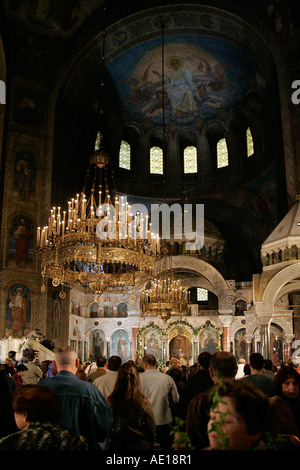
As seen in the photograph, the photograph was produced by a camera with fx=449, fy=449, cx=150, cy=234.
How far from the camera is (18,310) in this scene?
1526 centimetres

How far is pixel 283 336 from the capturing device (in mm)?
21344

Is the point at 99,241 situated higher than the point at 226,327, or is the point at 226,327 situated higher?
the point at 99,241

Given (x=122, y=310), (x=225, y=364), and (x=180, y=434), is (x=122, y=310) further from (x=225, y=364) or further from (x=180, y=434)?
(x=180, y=434)

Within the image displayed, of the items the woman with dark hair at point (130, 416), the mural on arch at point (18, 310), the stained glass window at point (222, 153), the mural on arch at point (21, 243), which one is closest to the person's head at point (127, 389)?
the woman with dark hair at point (130, 416)

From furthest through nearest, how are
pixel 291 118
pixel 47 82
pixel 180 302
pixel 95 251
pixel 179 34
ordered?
pixel 179 34 → pixel 47 82 → pixel 180 302 → pixel 291 118 → pixel 95 251

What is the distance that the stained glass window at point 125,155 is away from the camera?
25109 millimetres

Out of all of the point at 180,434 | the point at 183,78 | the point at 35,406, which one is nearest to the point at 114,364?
the point at 35,406

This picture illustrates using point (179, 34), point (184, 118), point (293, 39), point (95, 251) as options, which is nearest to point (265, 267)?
point (95, 251)

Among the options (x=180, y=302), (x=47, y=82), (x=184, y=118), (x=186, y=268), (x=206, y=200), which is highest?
(x=184, y=118)

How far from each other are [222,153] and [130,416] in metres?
22.5

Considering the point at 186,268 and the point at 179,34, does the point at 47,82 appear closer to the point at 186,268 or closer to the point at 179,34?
the point at 179,34

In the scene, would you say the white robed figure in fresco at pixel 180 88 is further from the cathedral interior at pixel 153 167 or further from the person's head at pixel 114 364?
the person's head at pixel 114 364
